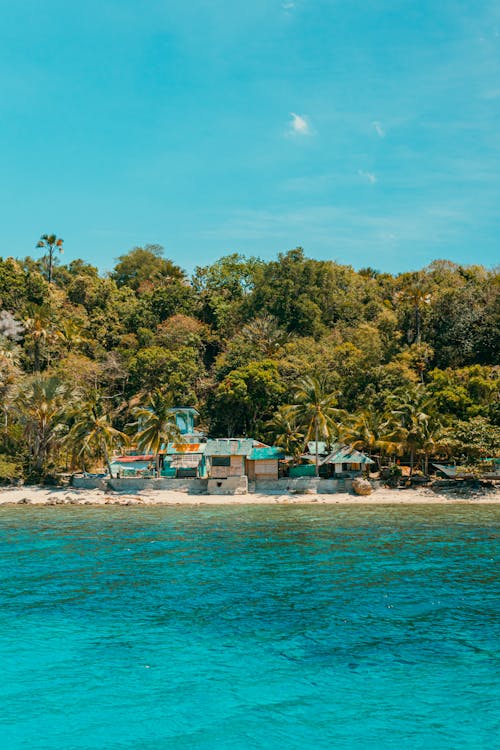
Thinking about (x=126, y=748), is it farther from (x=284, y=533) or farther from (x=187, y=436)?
(x=187, y=436)

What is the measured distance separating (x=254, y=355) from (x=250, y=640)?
46.9 metres

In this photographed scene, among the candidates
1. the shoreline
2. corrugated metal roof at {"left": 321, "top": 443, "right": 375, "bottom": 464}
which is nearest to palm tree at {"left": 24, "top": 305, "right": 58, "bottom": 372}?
the shoreline

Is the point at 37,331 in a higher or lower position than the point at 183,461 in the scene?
higher

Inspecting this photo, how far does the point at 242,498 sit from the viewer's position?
48.6 meters

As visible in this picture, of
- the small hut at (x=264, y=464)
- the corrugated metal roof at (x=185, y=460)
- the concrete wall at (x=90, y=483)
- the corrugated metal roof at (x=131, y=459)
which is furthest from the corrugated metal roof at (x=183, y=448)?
the concrete wall at (x=90, y=483)

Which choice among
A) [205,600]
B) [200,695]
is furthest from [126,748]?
[205,600]

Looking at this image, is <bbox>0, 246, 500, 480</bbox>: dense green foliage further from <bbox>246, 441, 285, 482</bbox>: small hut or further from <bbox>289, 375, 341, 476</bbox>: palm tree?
<bbox>246, 441, 285, 482</bbox>: small hut

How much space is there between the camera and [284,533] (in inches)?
1406

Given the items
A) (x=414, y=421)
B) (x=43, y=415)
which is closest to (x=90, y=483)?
(x=43, y=415)

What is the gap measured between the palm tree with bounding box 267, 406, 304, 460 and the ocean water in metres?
16.9

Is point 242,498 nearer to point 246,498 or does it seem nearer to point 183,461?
point 246,498

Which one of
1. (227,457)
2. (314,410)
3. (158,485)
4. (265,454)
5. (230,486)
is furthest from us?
(265,454)

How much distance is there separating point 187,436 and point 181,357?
10.1 m

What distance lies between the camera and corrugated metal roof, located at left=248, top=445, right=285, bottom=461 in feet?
167
